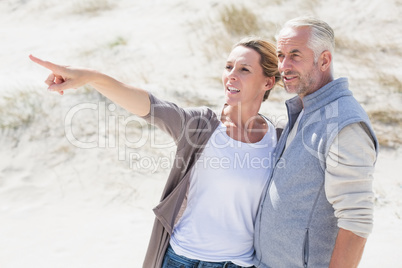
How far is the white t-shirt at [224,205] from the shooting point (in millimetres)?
2086

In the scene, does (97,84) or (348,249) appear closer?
(348,249)

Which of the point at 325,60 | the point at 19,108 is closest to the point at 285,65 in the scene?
the point at 325,60

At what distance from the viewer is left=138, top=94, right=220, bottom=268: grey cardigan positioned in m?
2.04

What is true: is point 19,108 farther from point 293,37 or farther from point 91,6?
point 91,6

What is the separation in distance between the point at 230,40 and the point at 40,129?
3.60 m

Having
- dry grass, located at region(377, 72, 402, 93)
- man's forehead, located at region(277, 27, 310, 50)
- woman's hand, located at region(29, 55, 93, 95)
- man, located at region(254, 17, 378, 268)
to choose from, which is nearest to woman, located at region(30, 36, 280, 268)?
man, located at region(254, 17, 378, 268)

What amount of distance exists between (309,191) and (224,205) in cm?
46

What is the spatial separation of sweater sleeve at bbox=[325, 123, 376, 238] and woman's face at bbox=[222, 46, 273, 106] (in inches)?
28.8

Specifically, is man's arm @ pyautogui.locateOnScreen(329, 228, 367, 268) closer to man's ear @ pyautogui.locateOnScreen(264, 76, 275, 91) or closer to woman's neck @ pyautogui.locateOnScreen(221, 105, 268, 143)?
woman's neck @ pyautogui.locateOnScreen(221, 105, 268, 143)

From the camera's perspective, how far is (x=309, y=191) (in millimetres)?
1790

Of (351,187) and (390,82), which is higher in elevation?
(390,82)

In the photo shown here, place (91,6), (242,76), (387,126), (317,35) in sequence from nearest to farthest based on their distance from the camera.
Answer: (317,35), (242,76), (387,126), (91,6)

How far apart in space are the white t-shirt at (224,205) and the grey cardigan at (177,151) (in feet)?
0.17

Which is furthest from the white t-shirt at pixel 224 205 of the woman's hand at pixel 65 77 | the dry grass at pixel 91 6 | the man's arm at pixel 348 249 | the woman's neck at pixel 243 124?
the dry grass at pixel 91 6
